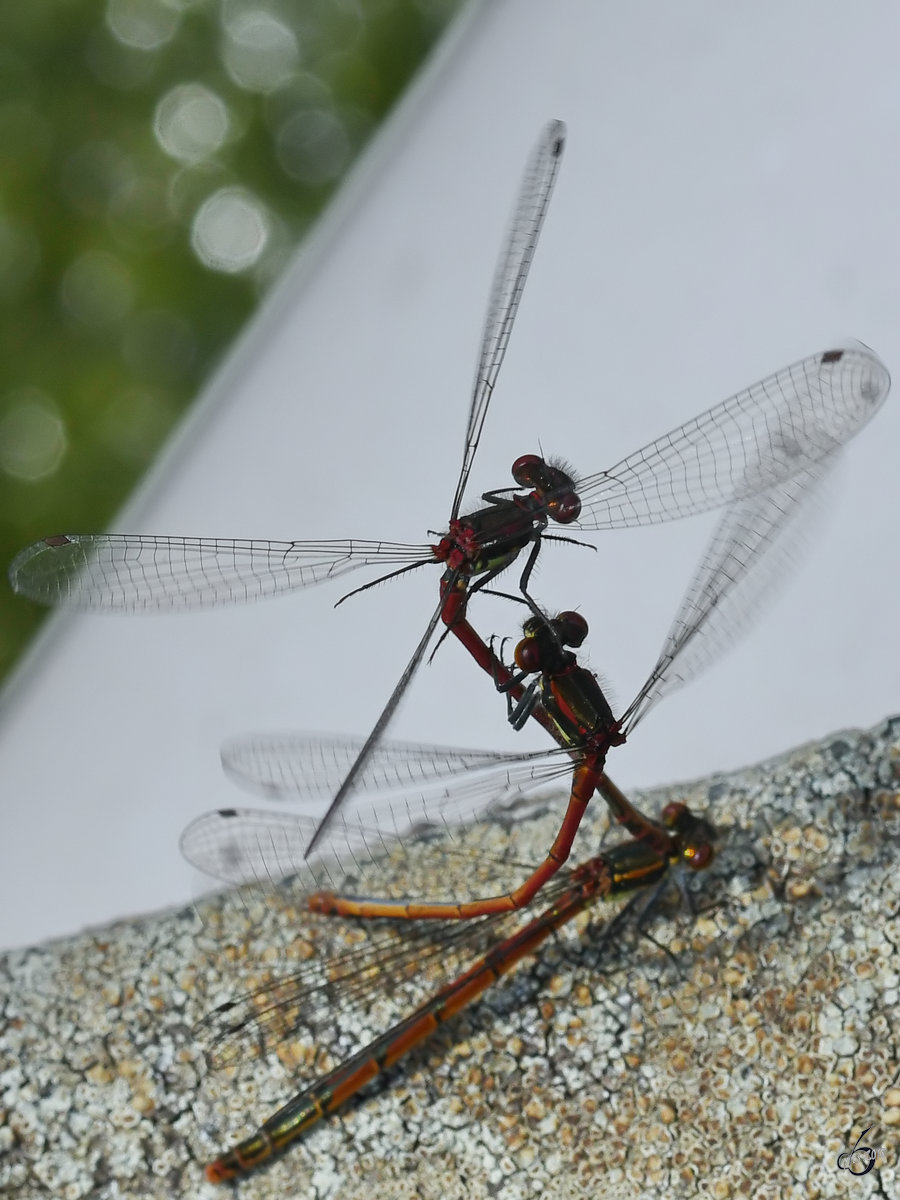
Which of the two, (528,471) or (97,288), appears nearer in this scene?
(528,471)

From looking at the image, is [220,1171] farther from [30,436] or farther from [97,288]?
[97,288]

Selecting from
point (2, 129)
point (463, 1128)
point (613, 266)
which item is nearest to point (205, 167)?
point (2, 129)

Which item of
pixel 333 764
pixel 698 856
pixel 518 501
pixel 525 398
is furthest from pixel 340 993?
pixel 525 398

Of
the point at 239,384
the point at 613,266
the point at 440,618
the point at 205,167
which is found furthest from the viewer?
the point at 205,167

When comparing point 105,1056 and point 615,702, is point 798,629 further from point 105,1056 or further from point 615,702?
point 105,1056

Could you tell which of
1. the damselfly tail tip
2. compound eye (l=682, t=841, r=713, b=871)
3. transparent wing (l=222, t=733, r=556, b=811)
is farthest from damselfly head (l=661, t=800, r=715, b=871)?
the damselfly tail tip

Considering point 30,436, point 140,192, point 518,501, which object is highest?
point 518,501
